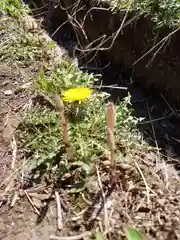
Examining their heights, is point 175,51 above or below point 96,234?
above

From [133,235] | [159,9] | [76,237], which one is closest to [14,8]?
[159,9]

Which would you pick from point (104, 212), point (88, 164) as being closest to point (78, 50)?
point (88, 164)

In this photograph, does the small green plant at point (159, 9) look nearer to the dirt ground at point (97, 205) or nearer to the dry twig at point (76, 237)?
the dirt ground at point (97, 205)

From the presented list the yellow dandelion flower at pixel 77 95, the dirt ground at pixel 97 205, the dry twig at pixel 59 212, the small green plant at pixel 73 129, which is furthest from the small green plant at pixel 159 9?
the dry twig at pixel 59 212

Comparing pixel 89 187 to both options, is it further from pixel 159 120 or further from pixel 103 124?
pixel 159 120

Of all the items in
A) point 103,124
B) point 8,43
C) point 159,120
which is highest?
point 8,43

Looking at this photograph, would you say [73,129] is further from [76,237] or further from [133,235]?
[133,235]

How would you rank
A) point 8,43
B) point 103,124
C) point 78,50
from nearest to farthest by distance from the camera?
→ point 103,124 → point 8,43 → point 78,50
